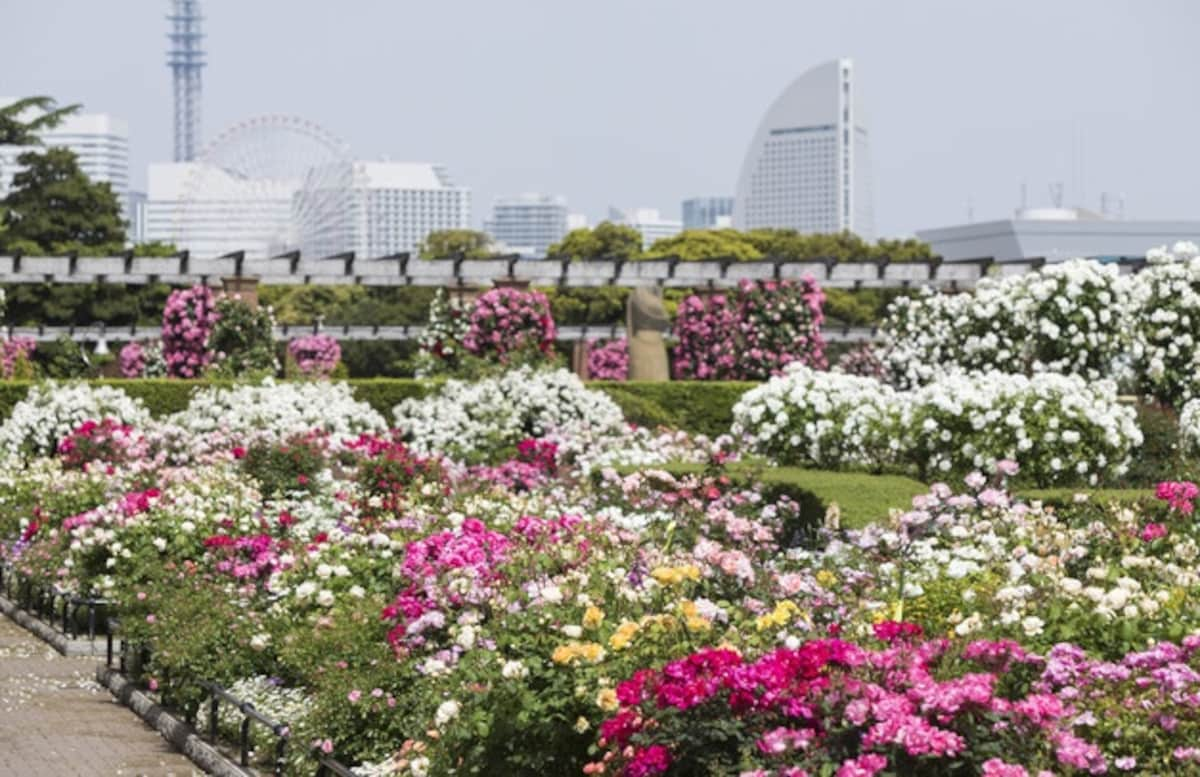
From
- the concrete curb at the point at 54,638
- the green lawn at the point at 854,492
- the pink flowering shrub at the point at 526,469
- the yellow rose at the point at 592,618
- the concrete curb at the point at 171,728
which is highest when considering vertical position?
the yellow rose at the point at 592,618

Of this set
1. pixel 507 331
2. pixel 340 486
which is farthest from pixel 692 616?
pixel 507 331

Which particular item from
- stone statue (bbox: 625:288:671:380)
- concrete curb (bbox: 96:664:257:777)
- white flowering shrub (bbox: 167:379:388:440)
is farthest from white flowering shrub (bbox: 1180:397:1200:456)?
stone statue (bbox: 625:288:671:380)

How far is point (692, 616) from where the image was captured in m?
7.64

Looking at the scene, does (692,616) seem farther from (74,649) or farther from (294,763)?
(74,649)

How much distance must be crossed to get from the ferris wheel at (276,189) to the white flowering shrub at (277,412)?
344 feet

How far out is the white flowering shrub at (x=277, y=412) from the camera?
22.1 m

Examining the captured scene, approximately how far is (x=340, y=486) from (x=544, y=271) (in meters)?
16.8

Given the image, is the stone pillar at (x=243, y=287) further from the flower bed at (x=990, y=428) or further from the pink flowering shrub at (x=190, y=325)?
the flower bed at (x=990, y=428)

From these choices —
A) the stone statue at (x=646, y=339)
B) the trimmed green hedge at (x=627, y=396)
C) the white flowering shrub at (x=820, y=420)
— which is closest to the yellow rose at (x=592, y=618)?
the white flowering shrub at (x=820, y=420)

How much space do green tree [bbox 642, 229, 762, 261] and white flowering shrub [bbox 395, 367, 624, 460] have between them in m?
52.9

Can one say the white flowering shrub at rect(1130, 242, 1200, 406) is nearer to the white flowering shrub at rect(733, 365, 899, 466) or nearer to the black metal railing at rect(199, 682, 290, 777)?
the white flowering shrub at rect(733, 365, 899, 466)

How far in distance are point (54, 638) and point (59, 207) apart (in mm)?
47160

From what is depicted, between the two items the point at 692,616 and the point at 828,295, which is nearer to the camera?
the point at 692,616

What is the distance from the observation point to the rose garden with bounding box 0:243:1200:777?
663 centimetres
